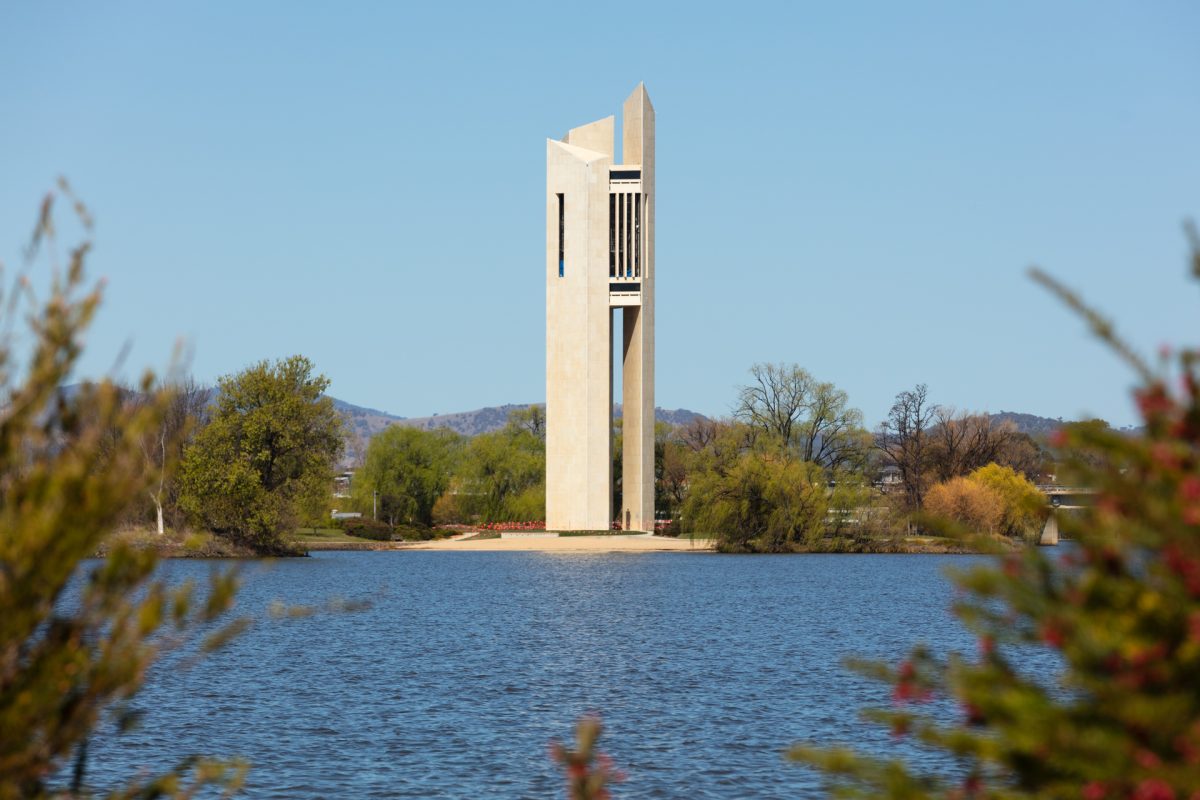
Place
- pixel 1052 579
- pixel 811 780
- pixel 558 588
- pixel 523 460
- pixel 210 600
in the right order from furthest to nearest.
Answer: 1. pixel 523 460
2. pixel 558 588
3. pixel 811 780
4. pixel 210 600
5. pixel 1052 579

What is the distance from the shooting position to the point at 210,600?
5.19 metres

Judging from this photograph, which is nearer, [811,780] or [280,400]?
[811,780]

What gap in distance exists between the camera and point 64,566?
188 inches

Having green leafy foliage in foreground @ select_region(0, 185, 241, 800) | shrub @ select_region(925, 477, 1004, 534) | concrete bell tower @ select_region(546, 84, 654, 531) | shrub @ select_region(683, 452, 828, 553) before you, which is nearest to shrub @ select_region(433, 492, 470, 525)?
concrete bell tower @ select_region(546, 84, 654, 531)

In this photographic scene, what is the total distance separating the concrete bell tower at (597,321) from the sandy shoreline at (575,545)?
374 centimetres

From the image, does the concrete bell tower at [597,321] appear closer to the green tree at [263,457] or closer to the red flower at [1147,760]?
the green tree at [263,457]

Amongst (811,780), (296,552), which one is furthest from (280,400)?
(811,780)

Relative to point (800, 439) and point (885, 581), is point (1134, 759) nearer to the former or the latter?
point (885, 581)

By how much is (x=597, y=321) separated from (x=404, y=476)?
2447 centimetres

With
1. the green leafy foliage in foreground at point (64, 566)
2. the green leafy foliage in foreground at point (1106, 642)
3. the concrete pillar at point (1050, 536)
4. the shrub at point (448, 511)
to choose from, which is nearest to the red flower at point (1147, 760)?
the green leafy foliage in foreground at point (1106, 642)

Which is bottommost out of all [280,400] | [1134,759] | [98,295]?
[1134,759]

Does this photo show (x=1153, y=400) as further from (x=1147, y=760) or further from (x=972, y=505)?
(x=972, y=505)

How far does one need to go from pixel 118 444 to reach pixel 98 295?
24.6 inches

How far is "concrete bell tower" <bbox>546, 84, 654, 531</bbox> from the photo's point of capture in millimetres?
88188
